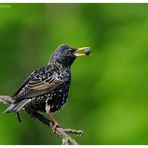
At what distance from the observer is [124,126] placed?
49.4 ft

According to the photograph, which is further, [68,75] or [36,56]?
[36,56]

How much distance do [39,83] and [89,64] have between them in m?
7.26

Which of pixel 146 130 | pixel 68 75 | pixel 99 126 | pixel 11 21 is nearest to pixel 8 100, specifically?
pixel 68 75

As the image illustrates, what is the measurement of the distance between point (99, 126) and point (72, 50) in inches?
242

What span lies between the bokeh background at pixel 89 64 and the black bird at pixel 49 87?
14.7 feet

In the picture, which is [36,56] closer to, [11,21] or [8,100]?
[11,21]

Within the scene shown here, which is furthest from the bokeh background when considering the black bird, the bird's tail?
the bird's tail

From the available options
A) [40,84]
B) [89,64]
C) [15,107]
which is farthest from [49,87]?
[89,64]

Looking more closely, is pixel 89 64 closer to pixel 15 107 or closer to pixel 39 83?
pixel 39 83

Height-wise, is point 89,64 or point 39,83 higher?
point 39,83

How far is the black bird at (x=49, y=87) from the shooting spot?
8805 millimetres

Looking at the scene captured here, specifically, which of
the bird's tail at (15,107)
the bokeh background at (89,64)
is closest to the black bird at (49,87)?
the bird's tail at (15,107)

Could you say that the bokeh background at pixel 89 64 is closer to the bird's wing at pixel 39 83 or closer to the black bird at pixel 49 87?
the black bird at pixel 49 87

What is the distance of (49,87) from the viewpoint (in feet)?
29.9
